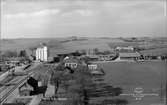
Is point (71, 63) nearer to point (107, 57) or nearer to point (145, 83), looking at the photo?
point (107, 57)

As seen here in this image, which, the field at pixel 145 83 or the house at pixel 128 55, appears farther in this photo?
the house at pixel 128 55

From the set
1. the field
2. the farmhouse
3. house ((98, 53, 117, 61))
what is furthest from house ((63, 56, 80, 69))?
the farmhouse

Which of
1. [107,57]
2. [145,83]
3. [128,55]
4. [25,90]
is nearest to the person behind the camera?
[145,83]

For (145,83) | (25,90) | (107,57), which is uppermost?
(107,57)

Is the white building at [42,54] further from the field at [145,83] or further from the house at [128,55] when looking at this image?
the field at [145,83]

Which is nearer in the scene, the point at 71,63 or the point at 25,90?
the point at 25,90

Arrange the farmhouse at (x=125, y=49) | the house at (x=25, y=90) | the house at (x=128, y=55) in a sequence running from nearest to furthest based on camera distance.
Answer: the house at (x=25, y=90)
the house at (x=128, y=55)
the farmhouse at (x=125, y=49)

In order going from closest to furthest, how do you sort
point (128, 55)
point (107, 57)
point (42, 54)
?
point (128, 55) → point (107, 57) → point (42, 54)

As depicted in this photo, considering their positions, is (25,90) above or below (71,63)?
below

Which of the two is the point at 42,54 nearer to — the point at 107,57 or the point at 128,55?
the point at 107,57

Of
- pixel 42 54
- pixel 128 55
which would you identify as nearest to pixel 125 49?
pixel 128 55

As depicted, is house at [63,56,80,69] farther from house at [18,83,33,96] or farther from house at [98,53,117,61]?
house at [18,83,33,96]

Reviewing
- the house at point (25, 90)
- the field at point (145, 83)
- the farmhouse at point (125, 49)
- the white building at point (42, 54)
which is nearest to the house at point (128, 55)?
the farmhouse at point (125, 49)
